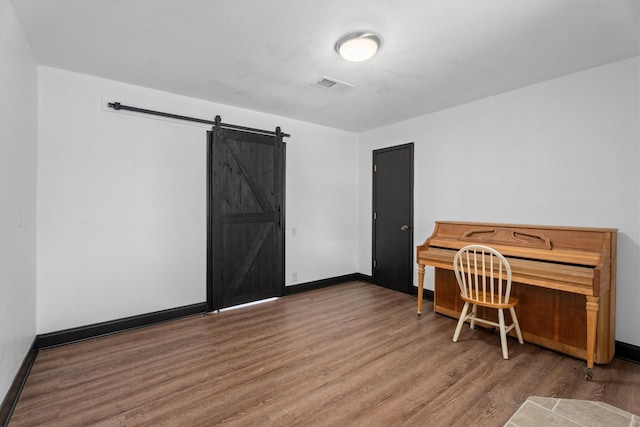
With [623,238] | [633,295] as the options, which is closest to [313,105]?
[623,238]

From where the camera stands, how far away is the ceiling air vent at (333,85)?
3.07 m

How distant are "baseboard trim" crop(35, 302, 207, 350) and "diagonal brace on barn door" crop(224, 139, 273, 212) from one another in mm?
1453

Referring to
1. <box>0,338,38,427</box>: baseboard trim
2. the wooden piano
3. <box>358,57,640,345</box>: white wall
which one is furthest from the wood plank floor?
<box>358,57,640,345</box>: white wall

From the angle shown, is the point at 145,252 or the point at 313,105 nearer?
the point at 145,252

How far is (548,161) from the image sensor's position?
9.98 feet

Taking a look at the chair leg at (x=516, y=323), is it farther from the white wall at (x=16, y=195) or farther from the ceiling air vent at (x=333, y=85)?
the white wall at (x=16, y=195)

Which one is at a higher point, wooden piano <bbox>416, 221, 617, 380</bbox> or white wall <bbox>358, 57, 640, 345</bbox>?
white wall <bbox>358, 57, 640, 345</bbox>

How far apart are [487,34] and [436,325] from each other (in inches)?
108

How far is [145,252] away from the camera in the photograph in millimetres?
3271

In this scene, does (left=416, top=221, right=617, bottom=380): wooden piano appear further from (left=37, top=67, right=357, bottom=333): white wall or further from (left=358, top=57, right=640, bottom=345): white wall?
(left=37, top=67, right=357, bottom=333): white wall

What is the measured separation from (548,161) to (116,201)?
4.40 metres

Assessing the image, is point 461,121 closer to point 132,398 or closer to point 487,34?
point 487,34

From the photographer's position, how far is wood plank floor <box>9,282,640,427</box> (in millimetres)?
1863

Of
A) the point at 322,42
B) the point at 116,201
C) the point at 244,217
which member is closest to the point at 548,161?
the point at 322,42
